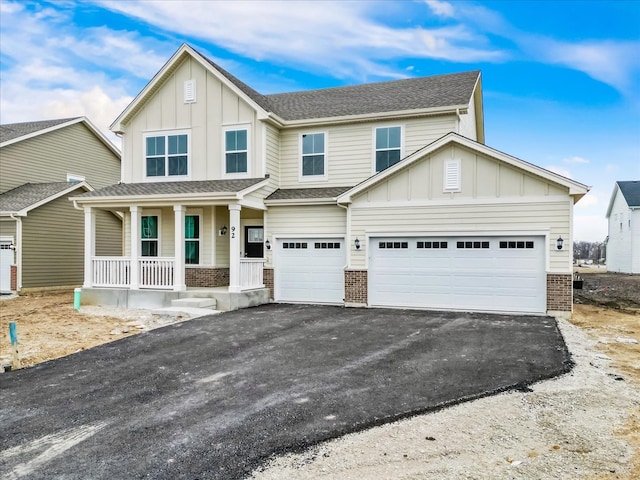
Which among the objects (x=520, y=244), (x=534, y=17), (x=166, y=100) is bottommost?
(x=520, y=244)

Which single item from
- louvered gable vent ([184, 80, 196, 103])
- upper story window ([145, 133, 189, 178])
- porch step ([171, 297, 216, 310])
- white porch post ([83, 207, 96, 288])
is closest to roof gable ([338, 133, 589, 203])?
porch step ([171, 297, 216, 310])

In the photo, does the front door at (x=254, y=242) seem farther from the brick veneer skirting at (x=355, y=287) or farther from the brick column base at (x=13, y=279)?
the brick column base at (x=13, y=279)

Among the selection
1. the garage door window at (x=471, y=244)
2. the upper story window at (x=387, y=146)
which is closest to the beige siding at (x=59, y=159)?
the upper story window at (x=387, y=146)

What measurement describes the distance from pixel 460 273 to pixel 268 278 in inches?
245

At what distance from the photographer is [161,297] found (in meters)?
14.3

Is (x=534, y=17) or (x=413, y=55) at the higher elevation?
(x=413, y=55)

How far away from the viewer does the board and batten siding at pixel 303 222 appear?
1503 cm

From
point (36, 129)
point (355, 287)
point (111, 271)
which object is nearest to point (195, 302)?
point (111, 271)

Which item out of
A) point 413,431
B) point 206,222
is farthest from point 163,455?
point 206,222

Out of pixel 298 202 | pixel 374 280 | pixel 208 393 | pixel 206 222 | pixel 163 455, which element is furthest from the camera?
pixel 206 222

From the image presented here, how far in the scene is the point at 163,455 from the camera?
14.4 feet

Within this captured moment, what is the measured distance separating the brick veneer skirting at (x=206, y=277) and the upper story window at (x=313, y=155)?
4.57 metres

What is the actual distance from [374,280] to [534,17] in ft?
33.6

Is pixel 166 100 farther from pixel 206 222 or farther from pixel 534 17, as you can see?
pixel 534 17
